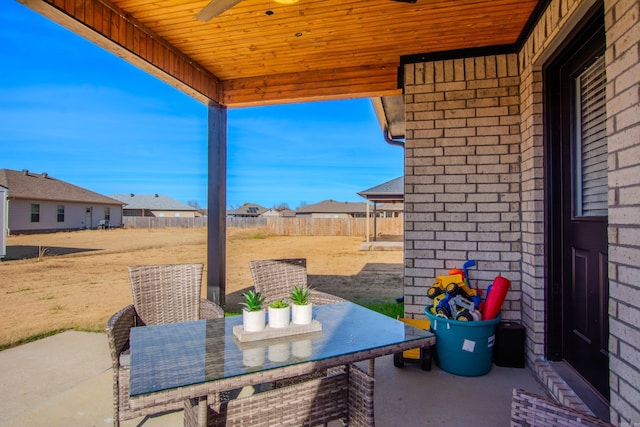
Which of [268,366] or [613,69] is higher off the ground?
[613,69]

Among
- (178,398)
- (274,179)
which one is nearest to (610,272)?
A: (178,398)

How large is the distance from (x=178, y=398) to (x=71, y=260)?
12.3m

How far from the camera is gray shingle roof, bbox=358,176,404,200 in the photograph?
46.9 ft

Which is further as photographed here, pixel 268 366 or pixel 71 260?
pixel 71 260

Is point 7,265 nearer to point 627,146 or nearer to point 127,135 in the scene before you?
point 127,135

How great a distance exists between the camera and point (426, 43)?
10.2 feet

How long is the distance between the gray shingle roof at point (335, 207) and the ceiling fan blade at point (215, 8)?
38.7m

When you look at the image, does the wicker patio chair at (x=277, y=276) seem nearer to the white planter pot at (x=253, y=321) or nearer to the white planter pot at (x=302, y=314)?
the white planter pot at (x=302, y=314)

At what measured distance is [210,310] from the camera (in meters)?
2.28

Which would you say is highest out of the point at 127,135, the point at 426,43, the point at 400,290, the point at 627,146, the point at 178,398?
the point at 127,135

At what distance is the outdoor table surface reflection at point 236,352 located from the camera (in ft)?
3.60

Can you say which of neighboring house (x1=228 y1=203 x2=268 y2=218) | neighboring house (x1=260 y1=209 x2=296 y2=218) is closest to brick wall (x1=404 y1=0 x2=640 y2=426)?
neighboring house (x1=260 y1=209 x2=296 y2=218)

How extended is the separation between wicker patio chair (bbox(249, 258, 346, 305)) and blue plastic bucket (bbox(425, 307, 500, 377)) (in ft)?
3.31

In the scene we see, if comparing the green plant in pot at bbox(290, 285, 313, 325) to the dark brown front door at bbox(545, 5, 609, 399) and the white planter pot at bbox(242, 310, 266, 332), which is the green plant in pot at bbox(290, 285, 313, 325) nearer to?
the white planter pot at bbox(242, 310, 266, 332)
